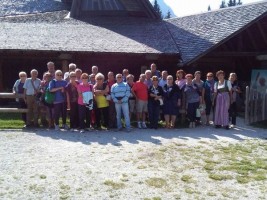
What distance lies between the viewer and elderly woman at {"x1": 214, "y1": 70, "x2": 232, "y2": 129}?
972cm

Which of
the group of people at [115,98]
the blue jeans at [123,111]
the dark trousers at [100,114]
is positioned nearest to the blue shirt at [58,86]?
the group of people at [115,98]

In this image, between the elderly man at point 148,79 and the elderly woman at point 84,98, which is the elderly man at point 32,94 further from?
the elderly man at point 148,79

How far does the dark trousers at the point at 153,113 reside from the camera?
31.9 feet

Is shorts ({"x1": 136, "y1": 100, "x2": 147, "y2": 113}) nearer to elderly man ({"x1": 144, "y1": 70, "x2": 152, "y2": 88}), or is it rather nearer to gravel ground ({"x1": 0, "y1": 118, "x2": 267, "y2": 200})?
elderly man ({"x1": 144, "y1": 70, "x2": 152, "y2": 88})

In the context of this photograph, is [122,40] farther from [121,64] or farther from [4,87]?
[4,87]

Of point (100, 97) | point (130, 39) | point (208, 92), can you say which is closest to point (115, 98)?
point (100, 97)

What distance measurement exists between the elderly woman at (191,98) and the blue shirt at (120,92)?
5.98ft

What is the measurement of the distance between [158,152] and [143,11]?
13055mm

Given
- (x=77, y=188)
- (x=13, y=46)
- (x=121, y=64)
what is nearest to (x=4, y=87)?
(x=13, y=46)

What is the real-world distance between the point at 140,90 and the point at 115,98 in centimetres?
81

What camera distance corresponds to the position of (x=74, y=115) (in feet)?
30.5

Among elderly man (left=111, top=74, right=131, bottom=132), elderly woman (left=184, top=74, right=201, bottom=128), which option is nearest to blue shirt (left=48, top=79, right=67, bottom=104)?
elderly man (left=111, top=74, right=131, bottom=132)

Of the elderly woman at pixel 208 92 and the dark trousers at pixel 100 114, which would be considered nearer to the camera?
the dark trousers at pixel 100 114

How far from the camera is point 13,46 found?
13070mm
